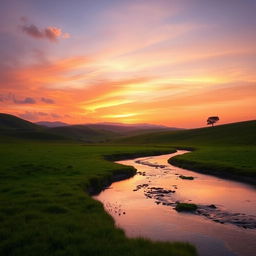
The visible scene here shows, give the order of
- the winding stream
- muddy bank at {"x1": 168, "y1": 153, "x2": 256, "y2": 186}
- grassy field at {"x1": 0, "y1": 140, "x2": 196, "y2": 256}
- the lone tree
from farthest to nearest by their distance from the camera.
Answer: the lone tree
muddy bank at {"x1": 168, "y1": 153, "x2": 256, "y2": 186}
the winding stream
grassy field at {"x1": 0, "y1": 140, "x2": 196, "y2": 256}

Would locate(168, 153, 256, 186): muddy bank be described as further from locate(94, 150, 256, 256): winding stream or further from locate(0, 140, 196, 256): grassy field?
locate(0, 140, 196, 256): grassy field

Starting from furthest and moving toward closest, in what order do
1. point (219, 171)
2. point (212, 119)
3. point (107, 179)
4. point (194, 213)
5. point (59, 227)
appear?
point (212, 119), point (219, 171), point (107, 179), point (194, 213), point (59, 227)

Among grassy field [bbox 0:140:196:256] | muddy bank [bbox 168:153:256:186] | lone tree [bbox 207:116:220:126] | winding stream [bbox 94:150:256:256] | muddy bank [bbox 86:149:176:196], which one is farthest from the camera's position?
lone tree [bbox 207:116:220:126]

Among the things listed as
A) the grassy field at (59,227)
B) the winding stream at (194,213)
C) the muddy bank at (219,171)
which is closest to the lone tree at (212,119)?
the muddy bank at (219,171)

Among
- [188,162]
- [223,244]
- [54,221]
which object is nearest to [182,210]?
[223,244]

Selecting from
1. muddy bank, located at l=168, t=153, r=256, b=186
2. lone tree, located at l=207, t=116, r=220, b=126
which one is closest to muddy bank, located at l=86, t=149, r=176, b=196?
muddy bank, located at l=168, t=153, r=256, b=186

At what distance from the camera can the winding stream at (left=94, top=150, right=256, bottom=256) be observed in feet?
52.2

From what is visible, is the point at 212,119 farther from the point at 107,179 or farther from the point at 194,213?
the point at 194,213

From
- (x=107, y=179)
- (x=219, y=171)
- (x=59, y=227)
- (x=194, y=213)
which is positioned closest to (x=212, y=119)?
(x=219, y=171)

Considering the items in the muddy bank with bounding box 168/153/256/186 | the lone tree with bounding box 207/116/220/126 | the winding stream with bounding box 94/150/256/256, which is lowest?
the winding stream with bounding box 94/150/256/256

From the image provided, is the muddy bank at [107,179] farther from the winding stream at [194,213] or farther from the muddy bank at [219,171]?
the muddy bank at [219,171]

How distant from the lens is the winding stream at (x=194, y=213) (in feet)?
52.2

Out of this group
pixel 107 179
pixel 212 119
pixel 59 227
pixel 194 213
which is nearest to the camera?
pixel 59 227

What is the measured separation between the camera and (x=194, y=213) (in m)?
21.3
